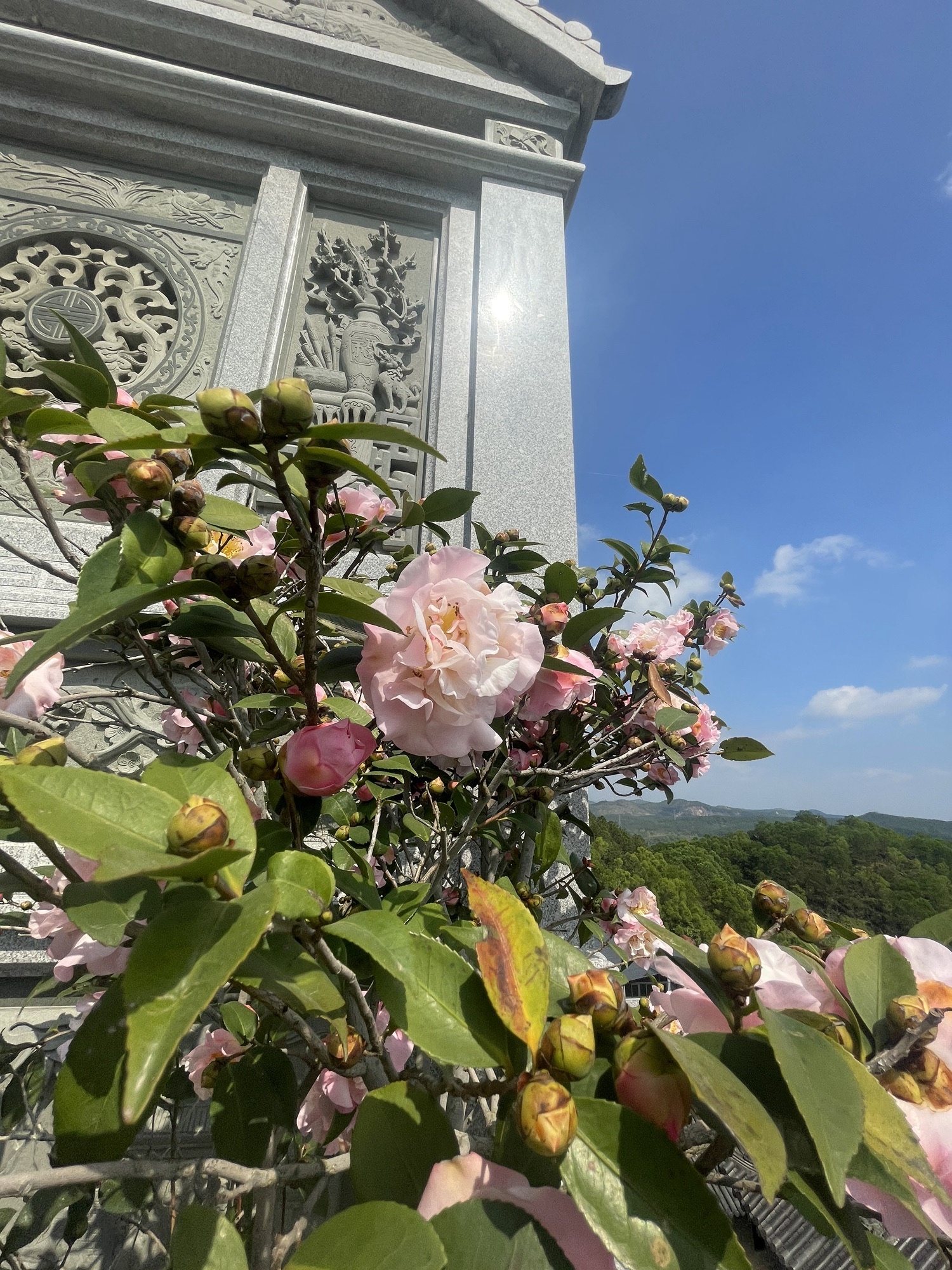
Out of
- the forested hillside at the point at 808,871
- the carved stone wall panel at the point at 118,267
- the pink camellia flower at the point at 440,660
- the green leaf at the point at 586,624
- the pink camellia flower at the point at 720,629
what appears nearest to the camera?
the pink camellia flower at the point at 440,660

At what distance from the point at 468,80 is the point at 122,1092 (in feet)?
9.83

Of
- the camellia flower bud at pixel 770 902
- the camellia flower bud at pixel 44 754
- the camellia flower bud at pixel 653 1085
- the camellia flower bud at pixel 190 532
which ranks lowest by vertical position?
the camellia flower bud at pixel 653 1085

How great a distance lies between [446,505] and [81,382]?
1.01 ft

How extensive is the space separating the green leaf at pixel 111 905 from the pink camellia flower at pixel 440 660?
0.57ft

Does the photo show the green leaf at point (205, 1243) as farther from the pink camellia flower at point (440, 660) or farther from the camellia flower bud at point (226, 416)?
the camellia flower bud at point (226, 416)

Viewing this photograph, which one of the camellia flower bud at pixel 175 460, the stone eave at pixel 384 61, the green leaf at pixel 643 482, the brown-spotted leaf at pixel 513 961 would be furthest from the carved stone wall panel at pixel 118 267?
the brown-spotted leaf at pixel 513 961

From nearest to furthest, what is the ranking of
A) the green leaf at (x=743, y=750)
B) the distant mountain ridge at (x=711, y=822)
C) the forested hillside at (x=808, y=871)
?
the green leaf at (x=743, y=750)
the forested hillside at (x=808, y=871)
the distant mountain ridge at (x=711, y=822)

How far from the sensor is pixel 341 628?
0.50 metres

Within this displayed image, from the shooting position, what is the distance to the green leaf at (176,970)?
0.21 m

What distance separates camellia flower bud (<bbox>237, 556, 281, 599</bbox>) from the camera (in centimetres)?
39

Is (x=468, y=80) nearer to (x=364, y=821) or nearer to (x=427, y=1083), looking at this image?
(x=364, y=821)

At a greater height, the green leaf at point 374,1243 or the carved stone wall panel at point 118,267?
the carved stone wall panel at point 118,267

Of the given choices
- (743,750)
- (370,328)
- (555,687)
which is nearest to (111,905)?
(555,687)

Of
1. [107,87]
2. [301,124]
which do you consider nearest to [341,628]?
[301,124]
